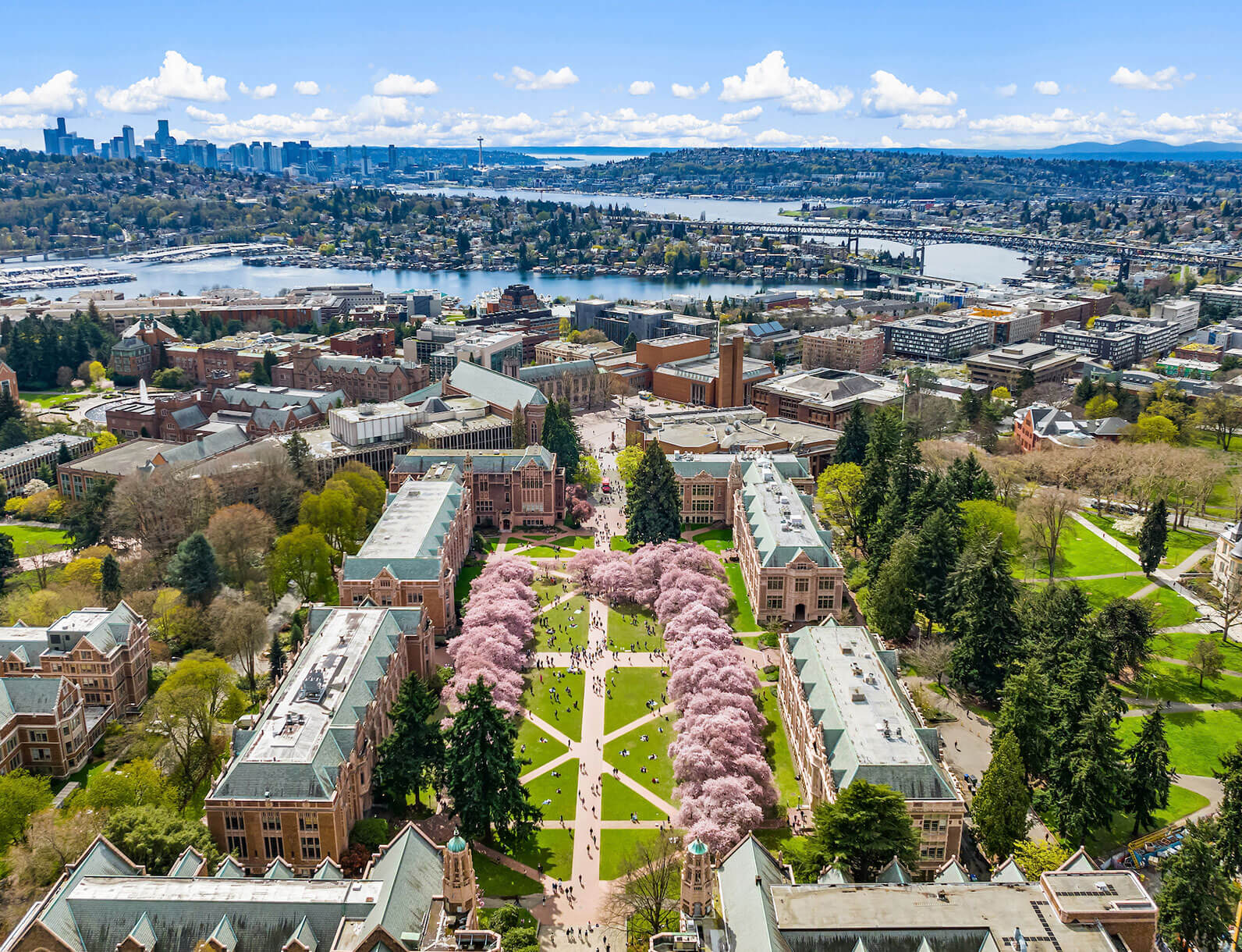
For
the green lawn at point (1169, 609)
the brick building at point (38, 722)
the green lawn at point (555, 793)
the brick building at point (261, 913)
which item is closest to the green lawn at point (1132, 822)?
the green lawn at point (1169, 609)

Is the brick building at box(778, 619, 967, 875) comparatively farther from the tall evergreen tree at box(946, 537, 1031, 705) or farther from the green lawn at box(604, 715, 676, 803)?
the green lawn at box(604, 715, 676, 803)

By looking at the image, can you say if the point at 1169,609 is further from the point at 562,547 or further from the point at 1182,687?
the point at 562,547

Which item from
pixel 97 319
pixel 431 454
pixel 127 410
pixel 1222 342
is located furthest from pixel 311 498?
pixel 1222 342

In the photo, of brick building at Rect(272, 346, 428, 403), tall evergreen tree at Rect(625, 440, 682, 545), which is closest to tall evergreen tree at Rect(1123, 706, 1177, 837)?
tall evergreen tree at Rect(625, 440, 682, 545)

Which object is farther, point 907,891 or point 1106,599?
point 1106,599

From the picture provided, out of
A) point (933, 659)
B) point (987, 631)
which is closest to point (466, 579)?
point (933, 659)

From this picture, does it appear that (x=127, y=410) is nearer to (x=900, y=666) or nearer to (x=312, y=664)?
(x=312, y=664)
